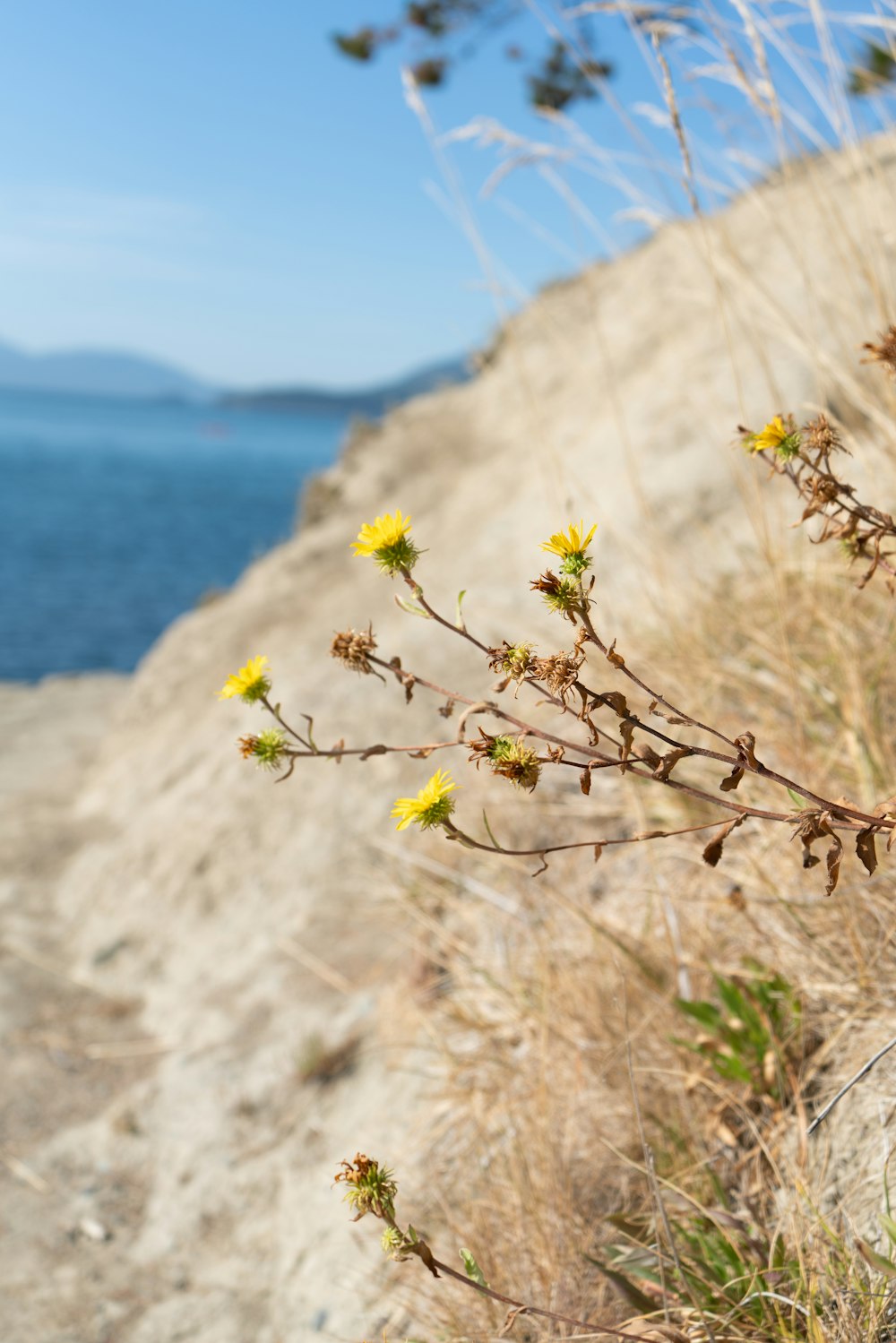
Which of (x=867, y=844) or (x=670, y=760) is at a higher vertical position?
(x=670, y=760)

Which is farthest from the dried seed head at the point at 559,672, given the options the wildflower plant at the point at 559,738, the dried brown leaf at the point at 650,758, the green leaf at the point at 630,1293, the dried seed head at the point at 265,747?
the green leaf at the point at 630,1293

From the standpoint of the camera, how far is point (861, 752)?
7.12ft

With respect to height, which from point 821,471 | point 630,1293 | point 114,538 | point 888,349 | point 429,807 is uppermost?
point 114,538

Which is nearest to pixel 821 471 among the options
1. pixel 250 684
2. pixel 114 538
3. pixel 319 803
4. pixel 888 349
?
pixel 888 349

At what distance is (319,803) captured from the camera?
4500 millimetres

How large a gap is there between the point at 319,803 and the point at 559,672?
11.4 feet

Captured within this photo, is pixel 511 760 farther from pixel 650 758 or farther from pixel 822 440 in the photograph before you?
pixel 822 440

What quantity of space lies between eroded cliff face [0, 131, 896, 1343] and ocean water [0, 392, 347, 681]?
2.15m

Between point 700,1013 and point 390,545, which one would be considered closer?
point 390,545

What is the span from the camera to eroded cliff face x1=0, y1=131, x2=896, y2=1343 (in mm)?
2711

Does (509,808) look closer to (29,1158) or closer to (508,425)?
(29,1158)

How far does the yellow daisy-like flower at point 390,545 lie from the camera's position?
1199 millimetres

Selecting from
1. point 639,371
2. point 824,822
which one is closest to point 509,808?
point 824,822

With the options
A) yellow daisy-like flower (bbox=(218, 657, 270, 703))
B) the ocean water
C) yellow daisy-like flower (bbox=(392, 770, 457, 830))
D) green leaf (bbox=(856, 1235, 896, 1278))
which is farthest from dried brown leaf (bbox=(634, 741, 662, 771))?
the ocean water
